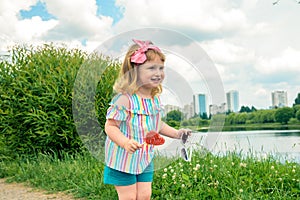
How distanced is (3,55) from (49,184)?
145 inches

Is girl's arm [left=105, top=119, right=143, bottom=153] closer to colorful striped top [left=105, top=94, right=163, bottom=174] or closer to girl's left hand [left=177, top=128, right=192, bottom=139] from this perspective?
colorful striped top [left=105, top=94, right=163, bottom=174]

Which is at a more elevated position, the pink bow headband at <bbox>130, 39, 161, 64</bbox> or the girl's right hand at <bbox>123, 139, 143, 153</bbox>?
the pink bow headband at <bbox>130, 39, 161, 64</bbox>

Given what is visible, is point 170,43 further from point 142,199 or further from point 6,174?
point 6,174

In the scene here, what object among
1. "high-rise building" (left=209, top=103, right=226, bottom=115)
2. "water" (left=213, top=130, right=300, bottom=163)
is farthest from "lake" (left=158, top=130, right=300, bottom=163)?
"high-rise building" (left=209, top=103, right=226, bottom=115)

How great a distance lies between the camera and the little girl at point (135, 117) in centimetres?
294

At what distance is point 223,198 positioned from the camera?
163 inches

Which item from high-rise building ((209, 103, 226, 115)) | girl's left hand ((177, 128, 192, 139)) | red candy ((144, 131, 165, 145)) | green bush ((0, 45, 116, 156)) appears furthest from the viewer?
green bush ((0, 45, 116, 156))

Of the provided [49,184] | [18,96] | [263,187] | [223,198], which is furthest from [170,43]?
[18,96]

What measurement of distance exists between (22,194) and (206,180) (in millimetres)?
2792

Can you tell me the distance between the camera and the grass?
4289 millimetres

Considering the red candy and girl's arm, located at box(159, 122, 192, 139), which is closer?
the red candy

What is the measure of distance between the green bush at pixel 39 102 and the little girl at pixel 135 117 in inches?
152

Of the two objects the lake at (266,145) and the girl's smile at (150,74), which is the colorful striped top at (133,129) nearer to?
the girl's smile at (150,74)

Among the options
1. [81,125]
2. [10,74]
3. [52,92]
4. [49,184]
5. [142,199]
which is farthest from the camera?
[10,74]
